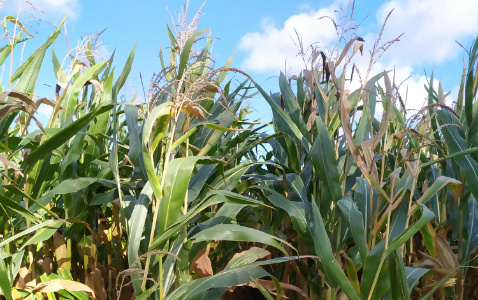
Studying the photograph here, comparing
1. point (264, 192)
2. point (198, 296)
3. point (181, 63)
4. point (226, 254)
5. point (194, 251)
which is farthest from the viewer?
point (226, 254)

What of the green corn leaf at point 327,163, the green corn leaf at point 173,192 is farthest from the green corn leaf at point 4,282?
the green corn leaf at point 327,163

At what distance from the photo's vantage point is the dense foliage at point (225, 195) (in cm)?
119

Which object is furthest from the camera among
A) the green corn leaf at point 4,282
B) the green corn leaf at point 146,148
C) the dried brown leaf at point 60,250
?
the dried brown leaf at point 60,250

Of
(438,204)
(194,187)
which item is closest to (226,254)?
(194,187)

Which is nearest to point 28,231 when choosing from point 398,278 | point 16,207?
point 16,207

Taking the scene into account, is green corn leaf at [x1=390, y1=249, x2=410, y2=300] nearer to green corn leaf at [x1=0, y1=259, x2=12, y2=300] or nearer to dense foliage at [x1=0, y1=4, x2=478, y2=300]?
dense foliage at [x1=0, y1=4, x2=478, y2=300]

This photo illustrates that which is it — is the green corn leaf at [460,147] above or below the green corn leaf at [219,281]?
above

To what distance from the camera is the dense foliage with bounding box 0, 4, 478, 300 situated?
1.19m

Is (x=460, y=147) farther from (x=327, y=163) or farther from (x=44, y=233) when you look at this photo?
(x=44, y=233)

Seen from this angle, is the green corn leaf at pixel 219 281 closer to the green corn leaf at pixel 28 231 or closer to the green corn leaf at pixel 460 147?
the green corn leaf at pixel 28 231

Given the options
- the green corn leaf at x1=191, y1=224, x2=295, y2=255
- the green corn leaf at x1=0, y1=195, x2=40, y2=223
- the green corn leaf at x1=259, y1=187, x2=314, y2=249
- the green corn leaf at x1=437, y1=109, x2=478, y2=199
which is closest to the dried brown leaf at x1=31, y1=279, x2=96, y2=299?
the green corn leaf at x1=0, y1=195, x2=40, y2=223

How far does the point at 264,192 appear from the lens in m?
1.52

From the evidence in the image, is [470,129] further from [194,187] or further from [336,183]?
[194,187]

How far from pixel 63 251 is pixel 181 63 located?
0.74 meters
